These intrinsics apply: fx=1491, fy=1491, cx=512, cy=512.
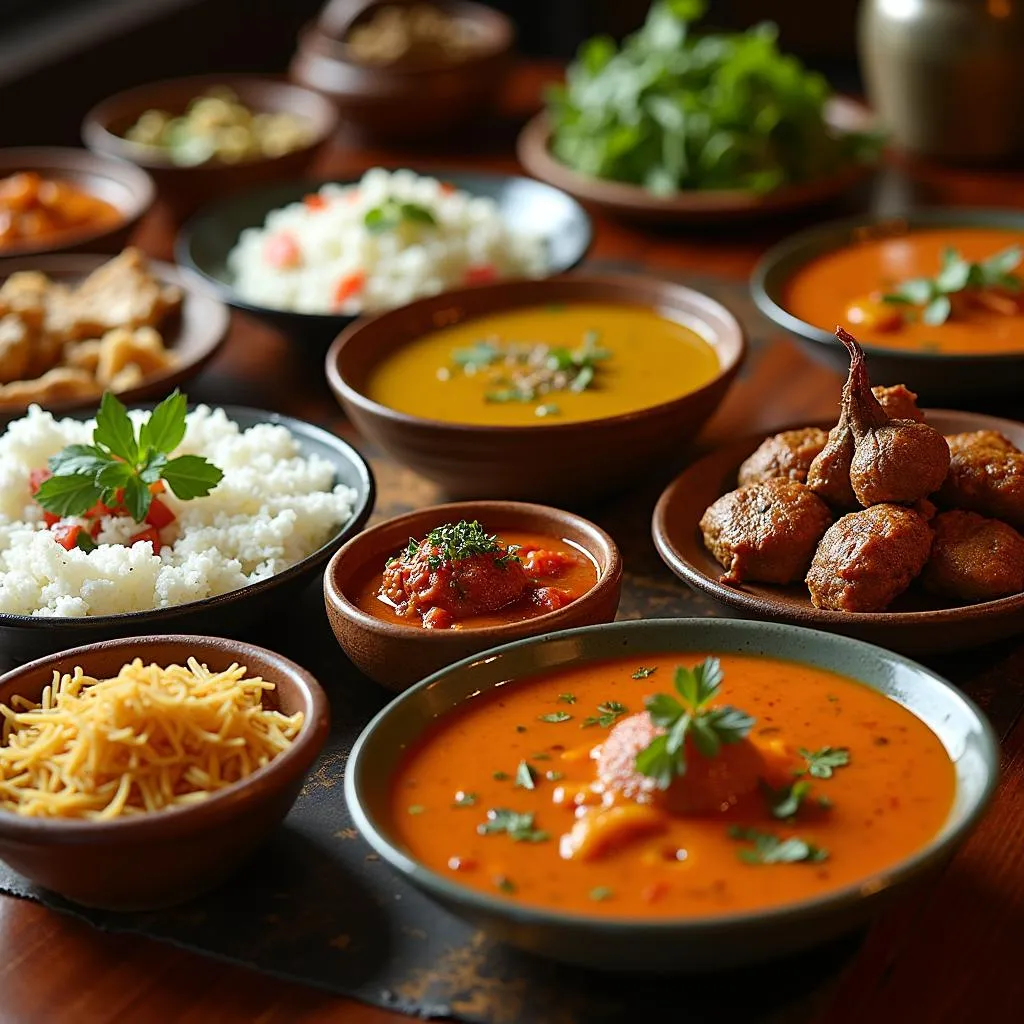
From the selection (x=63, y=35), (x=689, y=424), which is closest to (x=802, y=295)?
(x=689, y=424)

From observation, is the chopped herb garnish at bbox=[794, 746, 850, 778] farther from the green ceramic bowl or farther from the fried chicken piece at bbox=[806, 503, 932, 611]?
the fried chicken piece at bbox=[806, 503, 932, 611]

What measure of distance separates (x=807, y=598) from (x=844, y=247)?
1.50m

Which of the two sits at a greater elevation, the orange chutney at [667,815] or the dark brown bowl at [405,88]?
the orange chutney at [667,815]

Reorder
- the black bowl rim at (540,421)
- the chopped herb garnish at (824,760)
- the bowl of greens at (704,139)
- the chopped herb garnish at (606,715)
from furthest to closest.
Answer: the bowl of greens at (704,139), the black bowl rim at (540,421), the chopped herb garnish at (606,715), the chopped herb garnish at (824,760)

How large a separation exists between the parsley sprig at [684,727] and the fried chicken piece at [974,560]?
61 centimetres

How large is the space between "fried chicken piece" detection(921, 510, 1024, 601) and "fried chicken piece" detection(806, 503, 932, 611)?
0.10ft

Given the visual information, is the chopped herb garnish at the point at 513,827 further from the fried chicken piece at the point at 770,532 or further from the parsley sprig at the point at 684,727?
the fried chicken piece at the point at 770,532

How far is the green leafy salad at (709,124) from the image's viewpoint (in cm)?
412

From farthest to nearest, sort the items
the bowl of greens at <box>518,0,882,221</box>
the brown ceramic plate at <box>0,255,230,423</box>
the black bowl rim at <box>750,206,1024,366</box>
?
the bowl of greens at <box>518,0,882,221</box> → the brown ceramic plate at <box>0,255,230,423</box> → the black bowl rim at <box>750,206,1024,366</box>

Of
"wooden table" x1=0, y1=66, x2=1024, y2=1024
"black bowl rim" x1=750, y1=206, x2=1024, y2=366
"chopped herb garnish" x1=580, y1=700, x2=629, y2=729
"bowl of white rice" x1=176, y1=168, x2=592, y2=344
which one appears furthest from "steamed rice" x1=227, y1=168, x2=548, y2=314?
"wooden table" x1=0, y1=66, x2=1024, y2=1024

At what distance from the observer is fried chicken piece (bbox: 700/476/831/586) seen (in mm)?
2305

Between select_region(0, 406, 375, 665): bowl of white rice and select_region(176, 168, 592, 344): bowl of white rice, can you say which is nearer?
select_region(0, 406, 375, 665): bowl of white rice

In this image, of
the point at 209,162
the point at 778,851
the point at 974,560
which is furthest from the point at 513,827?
the point at 209,162

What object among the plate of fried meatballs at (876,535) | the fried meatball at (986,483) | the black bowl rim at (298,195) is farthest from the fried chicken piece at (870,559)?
the black bowl rim at (298,195)
